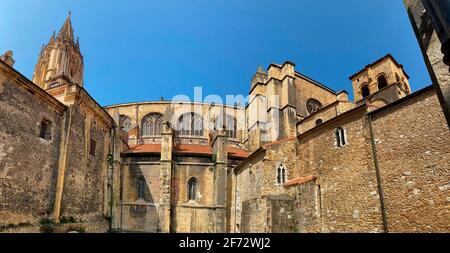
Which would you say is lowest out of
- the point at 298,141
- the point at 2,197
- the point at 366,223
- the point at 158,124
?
the point at 366,223

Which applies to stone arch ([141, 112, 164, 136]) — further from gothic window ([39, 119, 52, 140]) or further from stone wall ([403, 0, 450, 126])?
stone wall ([403, 0, 450, 126])

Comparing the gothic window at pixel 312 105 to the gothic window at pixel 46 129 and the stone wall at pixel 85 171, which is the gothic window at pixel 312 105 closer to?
the stone wall at pixel 85 171

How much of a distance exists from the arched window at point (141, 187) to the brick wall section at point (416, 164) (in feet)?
57.2

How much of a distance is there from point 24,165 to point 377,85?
27321mm

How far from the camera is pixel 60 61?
116 ft

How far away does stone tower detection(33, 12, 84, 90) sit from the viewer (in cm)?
3447

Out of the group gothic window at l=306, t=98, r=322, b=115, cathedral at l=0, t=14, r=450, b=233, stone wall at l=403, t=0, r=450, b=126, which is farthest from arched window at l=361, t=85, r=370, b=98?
stone wall at l=403, t=0, r=450, b=126

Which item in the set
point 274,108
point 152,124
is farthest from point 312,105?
point 152,124

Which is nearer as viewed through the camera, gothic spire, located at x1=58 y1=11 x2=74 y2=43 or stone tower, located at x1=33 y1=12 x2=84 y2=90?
stone tower, located at x1=33 y1=12 x2=84 y2=90

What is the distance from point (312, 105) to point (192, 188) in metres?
15.6

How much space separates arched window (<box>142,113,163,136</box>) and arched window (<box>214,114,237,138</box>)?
22.5 feet
